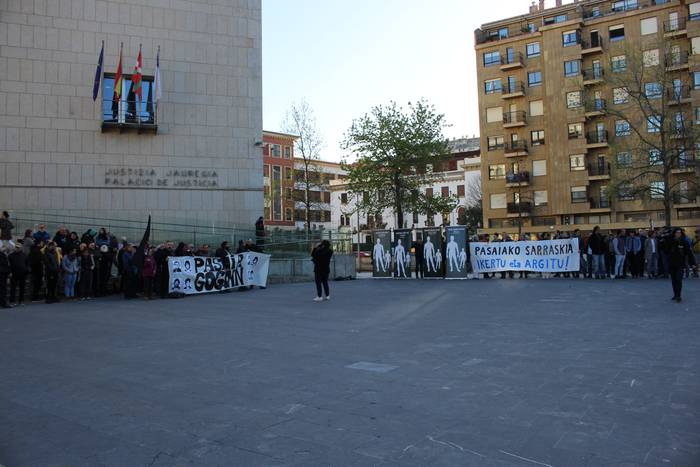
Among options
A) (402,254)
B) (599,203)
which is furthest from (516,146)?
(402,254)

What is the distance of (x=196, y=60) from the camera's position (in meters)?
27.1

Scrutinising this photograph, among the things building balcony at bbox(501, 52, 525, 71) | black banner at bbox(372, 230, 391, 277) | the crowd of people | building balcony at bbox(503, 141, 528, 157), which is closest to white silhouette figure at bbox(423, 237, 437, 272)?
black banner at bbox(372, 230, 391, 277)

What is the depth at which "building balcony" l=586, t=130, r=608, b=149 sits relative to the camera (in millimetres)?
53719

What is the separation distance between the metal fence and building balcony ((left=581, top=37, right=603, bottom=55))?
135 feet

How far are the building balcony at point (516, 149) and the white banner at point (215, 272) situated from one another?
43.3 metres

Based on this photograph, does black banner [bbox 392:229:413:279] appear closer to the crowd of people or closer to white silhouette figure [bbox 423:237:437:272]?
white silhouette figure [bbox 423:237:437:272]

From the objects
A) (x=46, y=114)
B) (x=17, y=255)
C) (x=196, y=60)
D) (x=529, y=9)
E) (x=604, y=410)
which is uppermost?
(x=529, y=9)

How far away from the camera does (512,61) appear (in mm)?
58875

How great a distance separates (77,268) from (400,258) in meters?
13.5

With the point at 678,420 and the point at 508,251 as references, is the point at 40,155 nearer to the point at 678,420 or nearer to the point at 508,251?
the point at 508,251

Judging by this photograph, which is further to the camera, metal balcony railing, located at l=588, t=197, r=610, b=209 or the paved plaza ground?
metal balcony railing, located at l=588, t=197, r=610, b=209

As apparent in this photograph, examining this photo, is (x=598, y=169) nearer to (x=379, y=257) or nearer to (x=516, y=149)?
(x=516, y=149)

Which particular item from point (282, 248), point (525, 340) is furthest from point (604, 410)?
point (282, 248)

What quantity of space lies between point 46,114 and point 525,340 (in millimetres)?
24303
